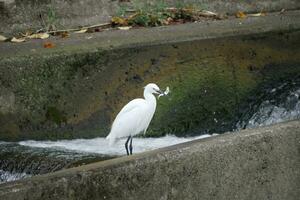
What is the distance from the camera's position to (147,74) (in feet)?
20.9

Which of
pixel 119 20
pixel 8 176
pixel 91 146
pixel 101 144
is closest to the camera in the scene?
pixel 8 176

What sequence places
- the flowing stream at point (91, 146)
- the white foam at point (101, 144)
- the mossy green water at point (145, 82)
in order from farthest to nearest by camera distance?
1. the mossy green water at point (145, 82)
2. the white foam at point (101, 144)
3. the flowing stream at point (91, 146)

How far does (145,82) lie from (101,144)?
2.64 ft

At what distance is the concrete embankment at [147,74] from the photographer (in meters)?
5.98

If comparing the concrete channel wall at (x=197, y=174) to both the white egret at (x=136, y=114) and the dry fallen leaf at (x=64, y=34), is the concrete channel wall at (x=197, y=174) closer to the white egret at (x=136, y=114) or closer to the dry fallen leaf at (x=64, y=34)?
the white egret at (x=136, y=114)

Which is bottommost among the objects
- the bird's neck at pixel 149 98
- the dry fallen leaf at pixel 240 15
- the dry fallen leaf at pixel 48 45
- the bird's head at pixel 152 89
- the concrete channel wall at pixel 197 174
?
the dry fallen leaf at pixel 240 15

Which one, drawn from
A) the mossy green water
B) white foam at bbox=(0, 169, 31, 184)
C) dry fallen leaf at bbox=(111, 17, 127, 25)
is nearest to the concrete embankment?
the mossy green water

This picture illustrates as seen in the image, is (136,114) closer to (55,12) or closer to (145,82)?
(145,82)

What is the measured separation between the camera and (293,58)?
7070 millimetres

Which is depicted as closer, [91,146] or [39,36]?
[91,146]

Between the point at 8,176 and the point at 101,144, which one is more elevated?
the point at 8,176

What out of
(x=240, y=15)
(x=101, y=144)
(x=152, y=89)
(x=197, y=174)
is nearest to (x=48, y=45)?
(x=101, y=144)

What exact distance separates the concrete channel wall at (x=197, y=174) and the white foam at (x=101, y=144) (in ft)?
6.87

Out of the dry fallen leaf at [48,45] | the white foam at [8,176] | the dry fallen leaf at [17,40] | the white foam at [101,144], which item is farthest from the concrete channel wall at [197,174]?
the dry fallen leaf at [17,40]
